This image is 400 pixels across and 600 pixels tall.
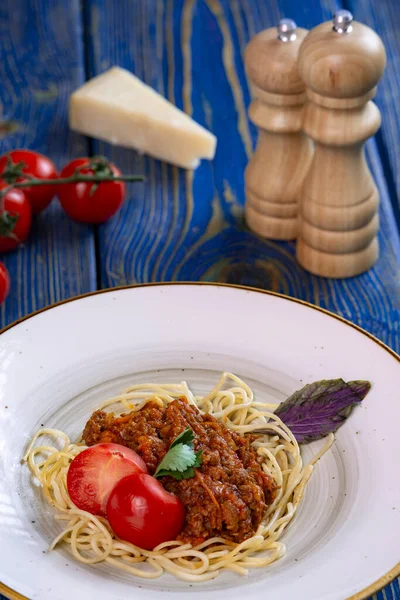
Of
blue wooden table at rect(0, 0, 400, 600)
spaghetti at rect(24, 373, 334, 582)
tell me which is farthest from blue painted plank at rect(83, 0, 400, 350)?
spaghetti at rect(24, 373, 334, 582)

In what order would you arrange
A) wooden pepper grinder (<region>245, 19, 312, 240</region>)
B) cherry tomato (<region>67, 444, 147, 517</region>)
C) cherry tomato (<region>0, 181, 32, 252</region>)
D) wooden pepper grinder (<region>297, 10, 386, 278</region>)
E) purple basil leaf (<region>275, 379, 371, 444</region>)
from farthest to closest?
cherry tomato (<region>0, 181, 32, 252</region>)
wooden pepper grinder (<region>245, 19, 312, 240</region>)
wooden pepper grinder (<region>297, 10, 386, 278</region>)
purple basil leaf (<region>275, 379, 371, 444</region>)
cherry tomato (<region>67, 444, 147, 517</region>)

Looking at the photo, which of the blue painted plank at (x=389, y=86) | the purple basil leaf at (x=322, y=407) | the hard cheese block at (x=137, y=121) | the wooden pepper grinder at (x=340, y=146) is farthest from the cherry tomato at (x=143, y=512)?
the hard cheese block at (x=137, y=121)

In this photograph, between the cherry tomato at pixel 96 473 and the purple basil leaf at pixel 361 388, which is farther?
the purple basil leaf at pixel 361 388

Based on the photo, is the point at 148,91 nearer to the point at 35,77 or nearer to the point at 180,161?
the point at 180,161

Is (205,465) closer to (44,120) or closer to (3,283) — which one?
(3,283)

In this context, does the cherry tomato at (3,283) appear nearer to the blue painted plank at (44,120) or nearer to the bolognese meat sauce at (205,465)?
the blue painted plank at (44,120)

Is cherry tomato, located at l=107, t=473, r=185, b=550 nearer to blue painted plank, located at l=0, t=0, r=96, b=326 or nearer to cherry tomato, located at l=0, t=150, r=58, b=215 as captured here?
blue painted plank, located at l=0, t=0, r=96, b=326

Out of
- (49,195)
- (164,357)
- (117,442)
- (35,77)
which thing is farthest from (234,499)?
(35,77)
